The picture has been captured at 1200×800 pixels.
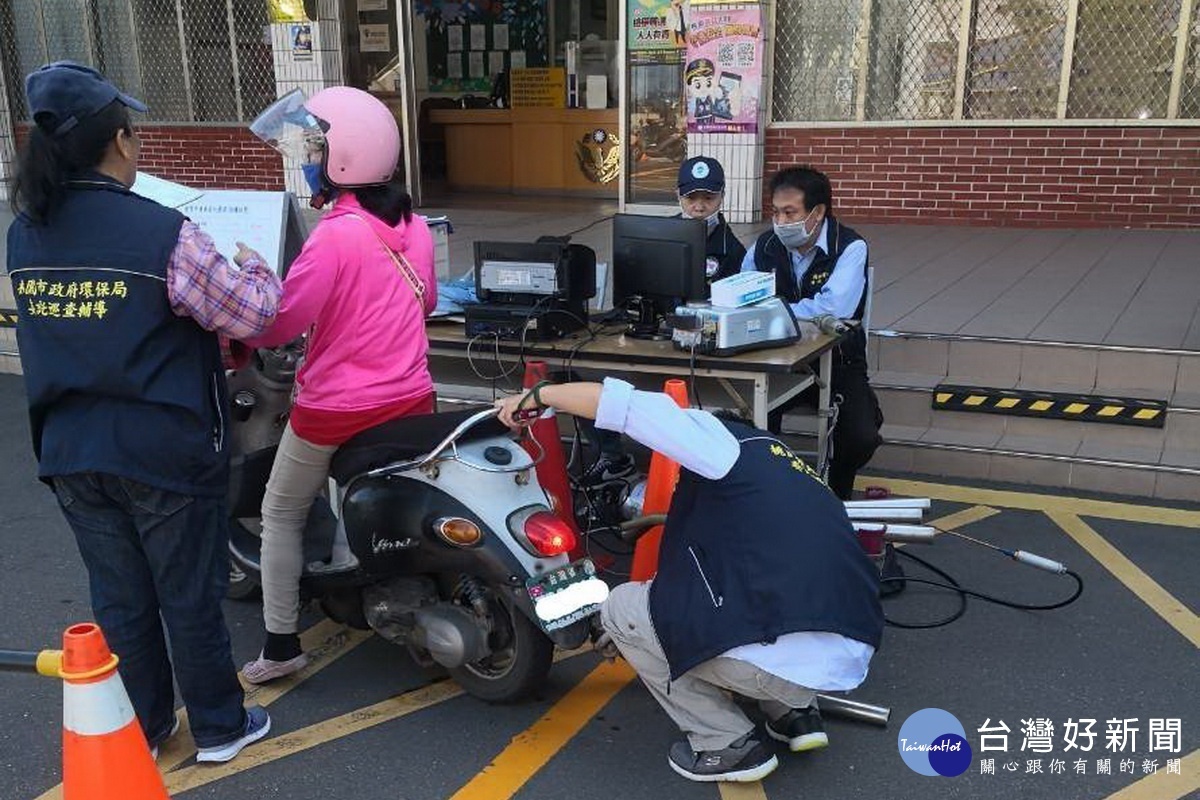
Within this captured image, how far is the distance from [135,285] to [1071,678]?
9.80 feet

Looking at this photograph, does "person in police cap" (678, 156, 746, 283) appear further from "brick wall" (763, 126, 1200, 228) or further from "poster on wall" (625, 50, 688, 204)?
"poster on wall" (625, 50, 688, 204)

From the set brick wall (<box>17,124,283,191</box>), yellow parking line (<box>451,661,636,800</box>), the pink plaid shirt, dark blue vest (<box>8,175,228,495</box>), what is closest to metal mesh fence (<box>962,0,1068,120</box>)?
yellow parking line (<box>451,661,636,800</box>)

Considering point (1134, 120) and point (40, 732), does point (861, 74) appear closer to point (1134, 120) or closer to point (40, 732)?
point (1134, 120)

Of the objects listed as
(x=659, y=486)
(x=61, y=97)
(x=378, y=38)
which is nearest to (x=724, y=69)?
(x=378, y=38)

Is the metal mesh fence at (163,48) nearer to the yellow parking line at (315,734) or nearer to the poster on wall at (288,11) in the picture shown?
the poster on wall at (288,11)

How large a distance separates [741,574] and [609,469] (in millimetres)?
2002

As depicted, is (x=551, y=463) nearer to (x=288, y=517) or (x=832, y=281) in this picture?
(x=288, y=517)

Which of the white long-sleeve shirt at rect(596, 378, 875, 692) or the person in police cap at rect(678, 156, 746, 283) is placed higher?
the person in police cap at rect(678, 156, 746, 283)

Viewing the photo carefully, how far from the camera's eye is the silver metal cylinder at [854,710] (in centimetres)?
310

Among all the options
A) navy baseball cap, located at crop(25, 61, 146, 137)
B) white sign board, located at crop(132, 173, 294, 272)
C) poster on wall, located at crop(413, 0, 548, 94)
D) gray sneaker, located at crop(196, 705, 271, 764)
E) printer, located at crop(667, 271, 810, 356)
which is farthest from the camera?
poster on wall, located at crop(413, 0, 548, 94)

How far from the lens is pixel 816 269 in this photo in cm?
451

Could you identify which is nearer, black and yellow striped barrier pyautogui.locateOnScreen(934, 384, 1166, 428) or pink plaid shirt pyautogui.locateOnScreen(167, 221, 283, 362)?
pink plaid shirt pyautogui.locateOnScreen(167, 221, 283, 362)

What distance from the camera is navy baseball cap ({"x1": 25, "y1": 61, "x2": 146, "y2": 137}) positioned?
7.95ft

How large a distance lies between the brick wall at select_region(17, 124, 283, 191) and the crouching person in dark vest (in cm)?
1033
